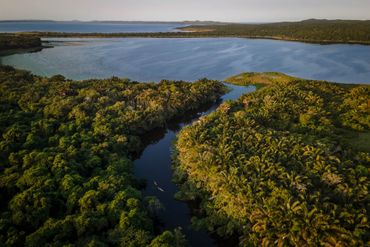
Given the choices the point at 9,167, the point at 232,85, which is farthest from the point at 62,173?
the point at 232,85

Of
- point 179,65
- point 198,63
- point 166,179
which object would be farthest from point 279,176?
point 198,63

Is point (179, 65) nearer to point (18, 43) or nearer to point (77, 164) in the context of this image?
point (18, 43)

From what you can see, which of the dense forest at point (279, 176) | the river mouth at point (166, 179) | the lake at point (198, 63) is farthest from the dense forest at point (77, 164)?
the lake at point (198, 63)

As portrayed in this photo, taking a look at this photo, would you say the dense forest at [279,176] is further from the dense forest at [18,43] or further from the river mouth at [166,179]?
the dense forest at [18,43]

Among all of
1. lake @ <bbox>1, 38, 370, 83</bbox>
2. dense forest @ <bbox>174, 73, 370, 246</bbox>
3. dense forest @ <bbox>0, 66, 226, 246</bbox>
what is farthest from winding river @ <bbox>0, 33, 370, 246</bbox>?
dense forest @ <bbox>174, 73, 370, 246</bbox>

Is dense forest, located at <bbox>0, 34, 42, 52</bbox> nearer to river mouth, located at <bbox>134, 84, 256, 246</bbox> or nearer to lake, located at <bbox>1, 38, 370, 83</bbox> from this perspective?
lake, located at <bbox>1, 38, 370, 83</bbox>

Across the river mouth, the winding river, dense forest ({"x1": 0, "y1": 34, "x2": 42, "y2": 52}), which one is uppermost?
dense forest ({"x1": 0, "y1": 34, "x2": 42, "y2": 52})
